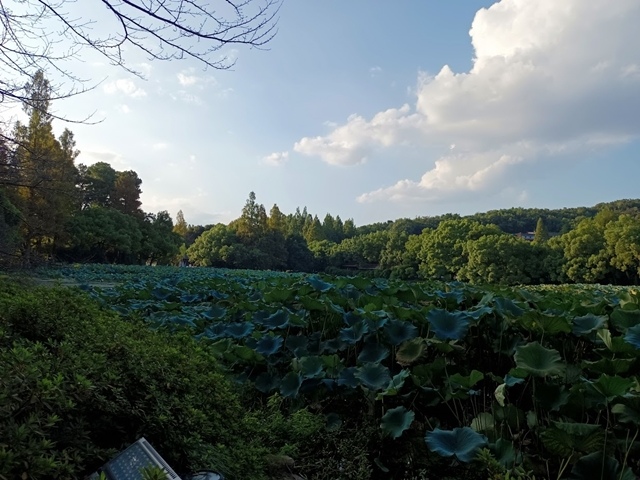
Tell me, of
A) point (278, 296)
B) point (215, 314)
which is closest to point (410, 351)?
point (278, 296)

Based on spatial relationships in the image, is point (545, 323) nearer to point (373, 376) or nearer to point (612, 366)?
point (612, 366)

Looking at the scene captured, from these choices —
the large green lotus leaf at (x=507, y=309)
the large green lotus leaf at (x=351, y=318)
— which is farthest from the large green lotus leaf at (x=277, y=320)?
the large green lotus leaf at (x=507, y=309)

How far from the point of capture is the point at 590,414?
7.06 ft

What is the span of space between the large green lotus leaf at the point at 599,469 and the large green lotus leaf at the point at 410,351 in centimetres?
98

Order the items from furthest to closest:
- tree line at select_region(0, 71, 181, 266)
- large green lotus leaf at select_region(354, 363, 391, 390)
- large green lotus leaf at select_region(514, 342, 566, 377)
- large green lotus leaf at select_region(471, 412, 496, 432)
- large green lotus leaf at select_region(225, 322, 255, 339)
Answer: tree line at select_region(0, 71, 181, 266)
large green lotus leaf at select_region(225, 322, 255, 339)
large green lotus leaf at select_region(354, 363, 391, 390)
large green lotus leaf at select_region(471, 412, 496, 432)
large green lotus leaf at select_region(514, 342, 566, 377)

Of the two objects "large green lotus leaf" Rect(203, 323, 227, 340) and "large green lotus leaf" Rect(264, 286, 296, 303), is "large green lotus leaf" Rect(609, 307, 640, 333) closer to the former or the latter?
"large green lotus leaf" Rect(264, 286, 296, 303)

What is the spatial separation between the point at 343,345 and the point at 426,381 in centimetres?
79

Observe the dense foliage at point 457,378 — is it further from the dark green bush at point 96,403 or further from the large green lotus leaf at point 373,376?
the dark green bush at point 96,403

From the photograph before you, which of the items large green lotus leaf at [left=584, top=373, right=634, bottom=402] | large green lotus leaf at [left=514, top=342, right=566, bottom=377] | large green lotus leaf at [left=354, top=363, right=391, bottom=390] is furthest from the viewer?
large green lotus leaf at [left=354, top=363, right=391, bottom=390]

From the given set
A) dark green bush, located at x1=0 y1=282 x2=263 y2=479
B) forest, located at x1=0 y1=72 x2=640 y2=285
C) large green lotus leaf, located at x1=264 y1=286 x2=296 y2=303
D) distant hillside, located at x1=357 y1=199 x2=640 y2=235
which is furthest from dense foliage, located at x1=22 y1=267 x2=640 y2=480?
distant hillside, located at x1=357 y1=199 x2=640 y2=235

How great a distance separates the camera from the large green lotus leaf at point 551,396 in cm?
204

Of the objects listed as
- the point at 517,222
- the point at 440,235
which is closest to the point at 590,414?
the point at 440,235

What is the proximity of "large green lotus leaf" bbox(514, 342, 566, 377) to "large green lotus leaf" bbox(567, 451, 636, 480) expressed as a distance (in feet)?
1.33

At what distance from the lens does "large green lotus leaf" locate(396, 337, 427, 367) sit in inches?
101
